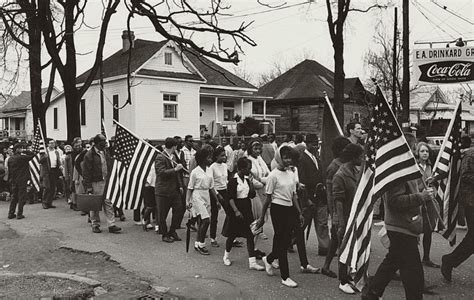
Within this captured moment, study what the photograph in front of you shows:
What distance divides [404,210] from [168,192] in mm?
5292

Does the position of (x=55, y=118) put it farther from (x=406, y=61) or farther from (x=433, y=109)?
(x=433, y=109)

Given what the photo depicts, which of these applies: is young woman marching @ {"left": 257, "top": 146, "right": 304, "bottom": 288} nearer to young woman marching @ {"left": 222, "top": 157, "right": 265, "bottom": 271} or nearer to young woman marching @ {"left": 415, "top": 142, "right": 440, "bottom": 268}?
young woman marching @ {"left": 222, "top": 157, "right": 265, "bottom": 271}

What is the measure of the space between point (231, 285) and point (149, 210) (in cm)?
451

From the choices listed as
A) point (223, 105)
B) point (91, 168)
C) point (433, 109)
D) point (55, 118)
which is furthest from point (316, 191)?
point (433, 109)

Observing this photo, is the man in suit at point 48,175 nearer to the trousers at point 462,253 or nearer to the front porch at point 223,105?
the trousers at point 462,253

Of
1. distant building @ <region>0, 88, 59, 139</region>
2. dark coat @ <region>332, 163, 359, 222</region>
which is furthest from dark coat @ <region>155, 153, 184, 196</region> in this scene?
distant building @ <region>0, 88, 59, 139</region>

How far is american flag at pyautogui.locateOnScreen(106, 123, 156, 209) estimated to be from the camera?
962 cm

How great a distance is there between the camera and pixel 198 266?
7.76 meters

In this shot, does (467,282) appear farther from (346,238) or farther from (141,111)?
(141,111)

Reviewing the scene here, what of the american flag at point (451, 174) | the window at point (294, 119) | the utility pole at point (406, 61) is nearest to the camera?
the american flag at point (451, 174)

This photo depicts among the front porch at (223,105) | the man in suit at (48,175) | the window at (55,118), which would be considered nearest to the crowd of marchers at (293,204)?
the man in suit at (48,175)

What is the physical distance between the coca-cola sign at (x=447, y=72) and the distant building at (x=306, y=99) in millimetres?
18986

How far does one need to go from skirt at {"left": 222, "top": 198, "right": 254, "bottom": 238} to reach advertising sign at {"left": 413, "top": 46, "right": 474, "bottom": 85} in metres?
18.2

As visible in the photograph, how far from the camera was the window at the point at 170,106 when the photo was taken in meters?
32.8
